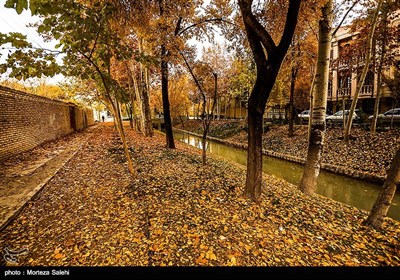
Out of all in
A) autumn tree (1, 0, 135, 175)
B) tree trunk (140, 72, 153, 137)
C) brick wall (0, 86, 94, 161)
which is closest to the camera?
autumn tree (1, 0, 135, 175)

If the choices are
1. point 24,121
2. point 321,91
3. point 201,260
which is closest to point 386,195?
point 321,91

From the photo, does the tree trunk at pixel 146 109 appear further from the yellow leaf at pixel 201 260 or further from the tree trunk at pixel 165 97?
the yellow leaf at pixel 201 260

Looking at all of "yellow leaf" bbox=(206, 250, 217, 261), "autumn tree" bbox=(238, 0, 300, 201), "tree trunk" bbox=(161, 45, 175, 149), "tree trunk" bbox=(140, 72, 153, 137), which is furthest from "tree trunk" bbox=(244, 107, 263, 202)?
"tree trunk" bbox=(140, 72, 153, 137)

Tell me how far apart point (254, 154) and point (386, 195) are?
242 cm

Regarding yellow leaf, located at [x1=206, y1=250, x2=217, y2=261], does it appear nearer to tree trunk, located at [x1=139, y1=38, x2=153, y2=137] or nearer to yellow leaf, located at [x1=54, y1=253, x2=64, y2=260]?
yellow leaf, located at [x1=54, y1=253, x2=64, y2=260]

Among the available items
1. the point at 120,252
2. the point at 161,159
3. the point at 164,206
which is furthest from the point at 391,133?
the point at 120,252

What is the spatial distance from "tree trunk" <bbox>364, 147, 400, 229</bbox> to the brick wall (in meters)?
10.7

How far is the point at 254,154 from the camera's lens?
14.0ft

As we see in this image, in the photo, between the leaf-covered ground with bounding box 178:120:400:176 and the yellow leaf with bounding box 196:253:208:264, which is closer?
the yellow leaf with bounding box 196:253:208:264

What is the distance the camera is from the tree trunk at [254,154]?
4.11 m

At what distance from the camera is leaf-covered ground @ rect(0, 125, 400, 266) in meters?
2.80

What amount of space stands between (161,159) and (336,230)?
20.3 ft

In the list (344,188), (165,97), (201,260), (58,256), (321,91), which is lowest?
(344,188)

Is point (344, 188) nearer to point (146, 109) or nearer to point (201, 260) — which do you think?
point (201, 260)
